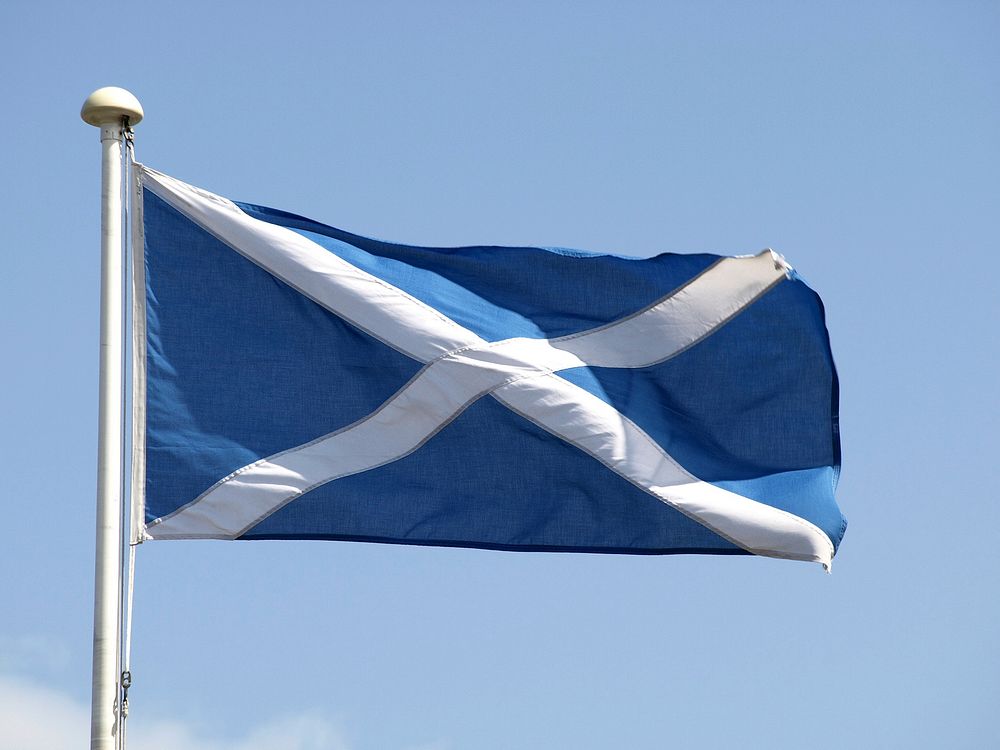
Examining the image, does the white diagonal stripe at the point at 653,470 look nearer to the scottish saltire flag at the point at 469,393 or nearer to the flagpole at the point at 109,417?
the scottish saltire flag at the point at 469,393

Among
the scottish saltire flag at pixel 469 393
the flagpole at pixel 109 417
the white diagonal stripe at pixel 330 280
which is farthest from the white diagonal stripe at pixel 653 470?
the flagpole at pixel 109 417

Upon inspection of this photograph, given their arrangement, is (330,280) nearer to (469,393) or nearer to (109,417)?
(469,393)

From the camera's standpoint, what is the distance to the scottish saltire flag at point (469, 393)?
11898 millimetres

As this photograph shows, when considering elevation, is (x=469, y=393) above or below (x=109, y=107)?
below

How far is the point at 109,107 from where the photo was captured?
11.4 m

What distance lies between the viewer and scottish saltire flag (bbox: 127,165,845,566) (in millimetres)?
11898

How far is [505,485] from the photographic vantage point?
1234 centimetres

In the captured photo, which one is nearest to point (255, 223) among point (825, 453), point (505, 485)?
point (505, 485)

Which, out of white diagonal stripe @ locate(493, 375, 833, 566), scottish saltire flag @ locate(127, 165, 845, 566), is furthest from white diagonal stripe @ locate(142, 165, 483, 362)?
white diagonal stripe @ locate(493, 375, 833, 566)

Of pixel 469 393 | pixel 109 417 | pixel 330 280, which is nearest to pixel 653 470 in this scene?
pixel 469 393

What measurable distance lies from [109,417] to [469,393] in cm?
291

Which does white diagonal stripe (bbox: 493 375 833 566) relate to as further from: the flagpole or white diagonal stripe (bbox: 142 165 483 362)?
the flagpole

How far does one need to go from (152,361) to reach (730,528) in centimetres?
440

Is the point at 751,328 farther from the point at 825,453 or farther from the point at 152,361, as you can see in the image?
the point at 152,361
